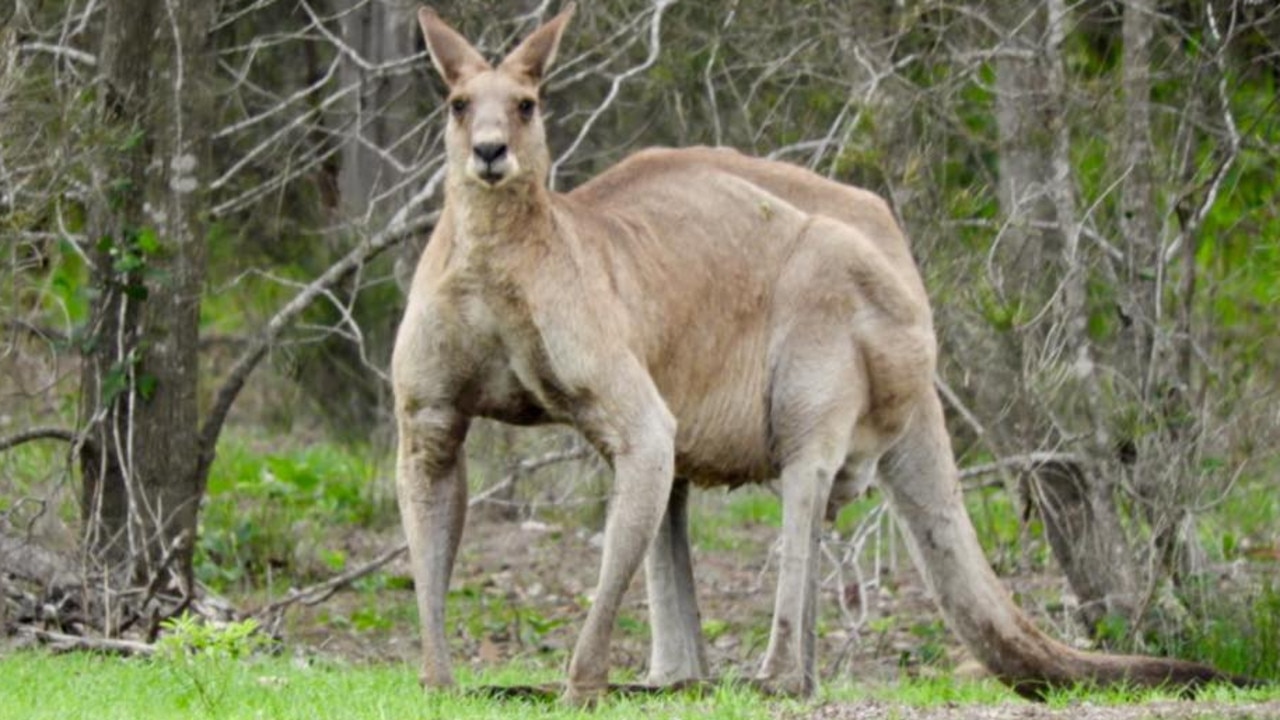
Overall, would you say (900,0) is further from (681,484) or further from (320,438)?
(320,438)

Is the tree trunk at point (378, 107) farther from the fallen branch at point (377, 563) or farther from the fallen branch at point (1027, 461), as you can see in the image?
the fallen branch at point (1027, 461)

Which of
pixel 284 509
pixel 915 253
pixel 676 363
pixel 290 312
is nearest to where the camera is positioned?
pixel 676 363

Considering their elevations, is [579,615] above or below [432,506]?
below

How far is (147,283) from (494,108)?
3.68m

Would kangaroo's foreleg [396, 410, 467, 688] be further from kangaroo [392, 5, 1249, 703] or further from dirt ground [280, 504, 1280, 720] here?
dirt ground [280, 504, 1280, 720]

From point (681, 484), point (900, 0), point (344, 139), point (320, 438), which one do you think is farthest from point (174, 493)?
point (320, 438)

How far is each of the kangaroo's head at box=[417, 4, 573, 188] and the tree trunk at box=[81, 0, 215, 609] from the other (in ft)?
10.2

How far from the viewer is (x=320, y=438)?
18.9m

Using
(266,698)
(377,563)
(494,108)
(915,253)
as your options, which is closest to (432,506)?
(266,698)

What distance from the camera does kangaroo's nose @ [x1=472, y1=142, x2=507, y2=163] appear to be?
28.4ft

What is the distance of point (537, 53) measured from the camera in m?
9.06

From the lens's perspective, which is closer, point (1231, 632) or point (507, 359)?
point (507, 359)

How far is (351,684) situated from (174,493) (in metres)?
3.01

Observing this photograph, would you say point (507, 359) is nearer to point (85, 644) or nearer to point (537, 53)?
point (537, 53)
